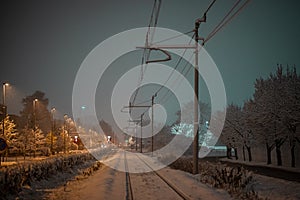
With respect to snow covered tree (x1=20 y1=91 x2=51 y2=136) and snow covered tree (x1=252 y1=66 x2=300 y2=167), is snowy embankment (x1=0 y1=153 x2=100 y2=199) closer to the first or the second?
snow covered tree (x1=252 y1=66 x2=300 y2=167)

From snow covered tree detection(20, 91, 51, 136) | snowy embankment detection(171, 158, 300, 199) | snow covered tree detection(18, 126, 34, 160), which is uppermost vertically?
snow covered tree detection(20, 91, 51, 136)

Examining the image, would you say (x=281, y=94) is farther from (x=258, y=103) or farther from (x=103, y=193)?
(x=103, y=193)

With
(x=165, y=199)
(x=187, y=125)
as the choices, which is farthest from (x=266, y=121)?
(x=187, y=125)

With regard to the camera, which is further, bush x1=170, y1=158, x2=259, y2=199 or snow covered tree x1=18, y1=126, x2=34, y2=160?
snow covered tree x1=18, y1=126, x2=34, y2=160

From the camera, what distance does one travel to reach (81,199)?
45.6ft

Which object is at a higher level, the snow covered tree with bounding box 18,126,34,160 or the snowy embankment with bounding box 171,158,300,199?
the snow covered tree with bounding box 18,126,34,160

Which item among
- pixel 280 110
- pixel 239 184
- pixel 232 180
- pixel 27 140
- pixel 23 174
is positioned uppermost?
pixel 280 110

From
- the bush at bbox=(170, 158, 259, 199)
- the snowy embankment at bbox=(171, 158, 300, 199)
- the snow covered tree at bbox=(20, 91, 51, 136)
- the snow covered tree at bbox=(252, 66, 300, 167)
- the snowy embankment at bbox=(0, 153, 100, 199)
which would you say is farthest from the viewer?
the snow covered tree at bbox=(20, 91, 51, 136)

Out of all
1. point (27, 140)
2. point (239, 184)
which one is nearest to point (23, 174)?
point (239, 184)

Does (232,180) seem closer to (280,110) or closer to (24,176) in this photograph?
(24,176)

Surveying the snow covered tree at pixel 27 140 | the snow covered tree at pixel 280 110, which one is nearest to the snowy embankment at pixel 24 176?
the snow covered tree at pixel 280 110

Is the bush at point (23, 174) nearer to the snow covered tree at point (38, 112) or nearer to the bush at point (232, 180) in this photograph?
the bush at point (232, 180)

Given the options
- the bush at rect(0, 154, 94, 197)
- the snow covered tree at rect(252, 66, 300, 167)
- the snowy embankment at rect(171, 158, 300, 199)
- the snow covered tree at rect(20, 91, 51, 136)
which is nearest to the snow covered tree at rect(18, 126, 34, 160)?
the snow covered tree at rect(20, 91, 51, 136)

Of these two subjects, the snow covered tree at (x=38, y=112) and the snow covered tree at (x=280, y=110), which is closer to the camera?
the snow covered tree at (x=280, y=110)
